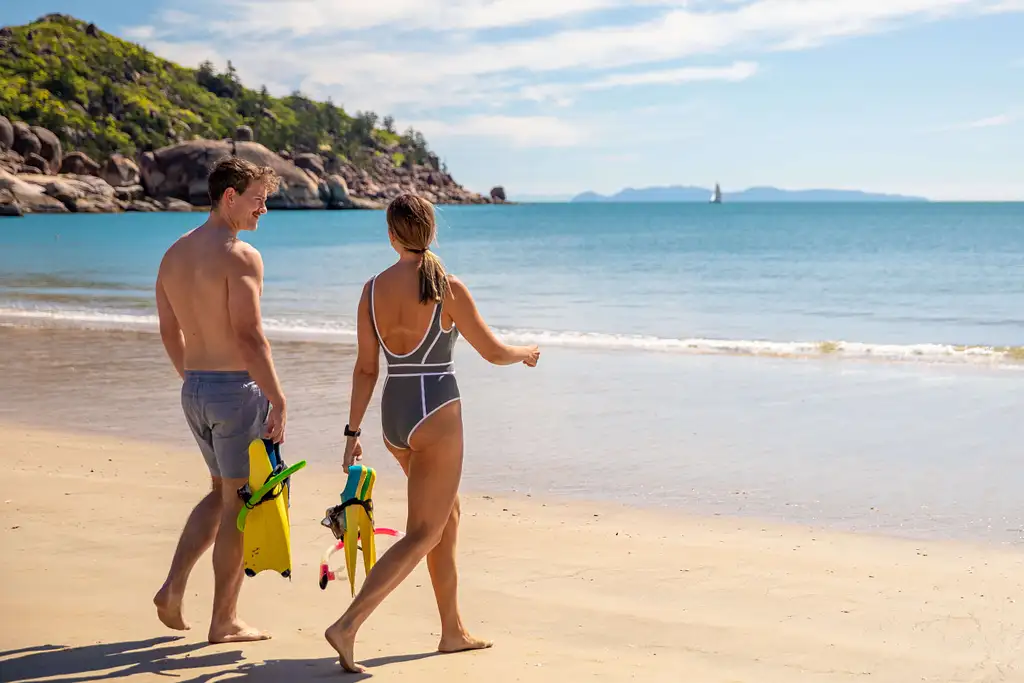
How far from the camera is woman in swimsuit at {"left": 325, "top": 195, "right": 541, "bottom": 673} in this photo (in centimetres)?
352

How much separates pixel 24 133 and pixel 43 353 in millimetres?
78609

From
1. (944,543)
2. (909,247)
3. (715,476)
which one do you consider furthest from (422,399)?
(909,247)

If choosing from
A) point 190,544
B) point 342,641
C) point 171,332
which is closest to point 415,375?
point 342,641

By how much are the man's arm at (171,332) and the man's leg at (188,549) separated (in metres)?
0.49

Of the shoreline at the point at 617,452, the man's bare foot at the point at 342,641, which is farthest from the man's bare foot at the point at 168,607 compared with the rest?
the shoreline at the point at 617,452

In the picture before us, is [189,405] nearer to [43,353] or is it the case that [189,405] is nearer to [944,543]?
[944,543]

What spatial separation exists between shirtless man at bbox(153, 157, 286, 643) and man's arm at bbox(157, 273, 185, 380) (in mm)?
Result: 45

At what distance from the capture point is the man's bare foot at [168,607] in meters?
3.93

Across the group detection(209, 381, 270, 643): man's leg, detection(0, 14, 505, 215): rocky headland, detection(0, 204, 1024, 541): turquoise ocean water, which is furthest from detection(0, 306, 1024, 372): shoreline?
detection(0, 14, 505, 215): rocky headland

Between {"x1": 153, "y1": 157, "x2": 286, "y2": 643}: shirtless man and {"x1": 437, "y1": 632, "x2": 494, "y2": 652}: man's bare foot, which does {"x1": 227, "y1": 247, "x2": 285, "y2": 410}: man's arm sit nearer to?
{"x1": 153, "y1": 157, "x2": 286, "y2": 643}: shirtless man

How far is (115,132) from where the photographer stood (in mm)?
111750

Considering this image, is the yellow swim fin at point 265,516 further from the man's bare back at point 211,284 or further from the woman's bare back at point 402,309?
the woman's bare back at point 402,309

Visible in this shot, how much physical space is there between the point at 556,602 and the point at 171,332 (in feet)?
6.77

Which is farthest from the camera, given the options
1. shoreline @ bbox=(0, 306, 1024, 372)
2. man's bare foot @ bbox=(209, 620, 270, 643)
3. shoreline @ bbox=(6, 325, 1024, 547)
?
shoreline @ bbox=(0, 306, 1024, 372)
